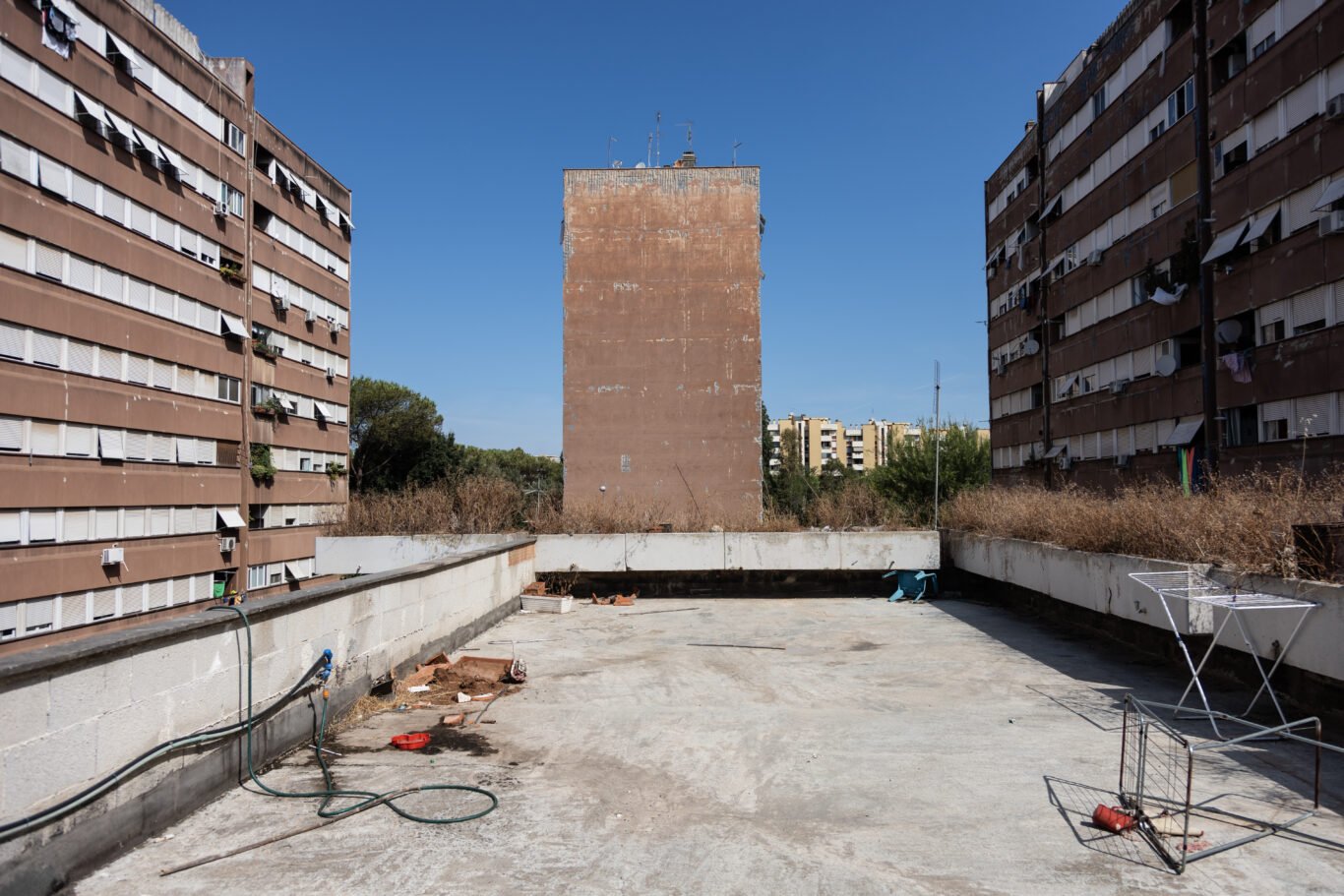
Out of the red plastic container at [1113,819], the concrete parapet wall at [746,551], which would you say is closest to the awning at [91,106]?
the concrete parapet wall at [746,551]

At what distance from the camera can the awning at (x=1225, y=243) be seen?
21.9m

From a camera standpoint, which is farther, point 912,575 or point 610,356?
point 610,356

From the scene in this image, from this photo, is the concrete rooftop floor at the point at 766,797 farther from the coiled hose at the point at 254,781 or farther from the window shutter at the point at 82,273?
the window shutter at the point at 82,273

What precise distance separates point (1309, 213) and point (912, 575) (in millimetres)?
12391

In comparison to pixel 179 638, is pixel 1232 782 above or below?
below

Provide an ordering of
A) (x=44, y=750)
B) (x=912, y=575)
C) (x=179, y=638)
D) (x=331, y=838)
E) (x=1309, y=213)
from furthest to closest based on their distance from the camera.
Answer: (x=1309, y=213), (x=912, y=575), (x=179, y=638), (x=331, y=838), (x=44, y=750)

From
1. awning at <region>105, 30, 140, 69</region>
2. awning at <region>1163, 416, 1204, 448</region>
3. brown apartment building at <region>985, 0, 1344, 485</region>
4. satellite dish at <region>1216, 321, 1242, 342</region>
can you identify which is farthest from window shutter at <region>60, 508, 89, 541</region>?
satellite dish at <region>1216, 321, 1242, 342</region>

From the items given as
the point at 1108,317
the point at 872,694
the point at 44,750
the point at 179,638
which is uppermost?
the point at 1108,317

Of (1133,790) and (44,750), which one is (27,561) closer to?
(44,750)

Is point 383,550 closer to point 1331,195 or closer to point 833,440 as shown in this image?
point 1331,195

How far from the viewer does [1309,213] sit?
64.3 ft

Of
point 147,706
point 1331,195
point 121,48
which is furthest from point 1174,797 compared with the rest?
point 121,48

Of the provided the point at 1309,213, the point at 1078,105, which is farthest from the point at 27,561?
the point at 1078,105

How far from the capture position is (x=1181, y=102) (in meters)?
25.1
